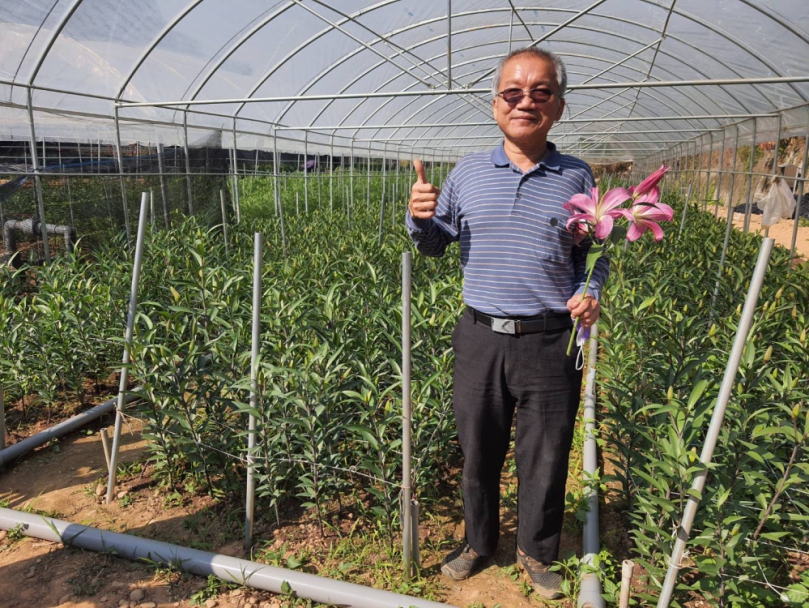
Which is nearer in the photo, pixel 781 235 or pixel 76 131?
pixel 76 131

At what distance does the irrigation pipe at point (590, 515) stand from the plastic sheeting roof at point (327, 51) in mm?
2181

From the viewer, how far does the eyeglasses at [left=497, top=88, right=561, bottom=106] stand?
1658 millimetres

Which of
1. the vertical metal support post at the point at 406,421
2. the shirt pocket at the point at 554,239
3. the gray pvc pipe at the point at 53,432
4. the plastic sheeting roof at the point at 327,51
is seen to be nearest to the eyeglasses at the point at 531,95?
the shirt pocket at the point at 554,239

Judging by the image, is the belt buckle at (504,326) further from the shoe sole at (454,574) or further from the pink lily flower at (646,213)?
the shoe sole at (454,574)

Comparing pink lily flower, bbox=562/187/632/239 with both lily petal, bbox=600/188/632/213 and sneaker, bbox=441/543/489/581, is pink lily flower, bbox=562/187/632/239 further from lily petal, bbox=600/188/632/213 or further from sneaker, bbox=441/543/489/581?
sneaker, bbox=441/543/489/581

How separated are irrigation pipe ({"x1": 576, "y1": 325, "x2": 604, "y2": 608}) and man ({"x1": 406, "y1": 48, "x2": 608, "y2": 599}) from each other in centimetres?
29

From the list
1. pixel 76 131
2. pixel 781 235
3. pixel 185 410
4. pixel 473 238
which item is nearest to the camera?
pixel 473 238

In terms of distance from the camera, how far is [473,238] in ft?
6.10

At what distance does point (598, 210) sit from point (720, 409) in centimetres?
66

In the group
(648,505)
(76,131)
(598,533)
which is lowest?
(598,533)

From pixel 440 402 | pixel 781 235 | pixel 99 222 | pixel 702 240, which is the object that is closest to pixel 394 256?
pixel 440 402

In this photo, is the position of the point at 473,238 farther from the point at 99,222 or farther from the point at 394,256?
the point at 99,222

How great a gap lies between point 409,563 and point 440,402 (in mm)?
674

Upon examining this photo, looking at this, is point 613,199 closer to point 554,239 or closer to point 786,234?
point 554,239
